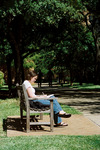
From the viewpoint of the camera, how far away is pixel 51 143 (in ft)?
18.3

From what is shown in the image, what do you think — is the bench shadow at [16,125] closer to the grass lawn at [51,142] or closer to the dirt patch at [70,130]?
the dirt patch at [70,130]

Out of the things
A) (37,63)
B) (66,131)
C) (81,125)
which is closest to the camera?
(66,131)

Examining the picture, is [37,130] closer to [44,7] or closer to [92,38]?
[44,7]

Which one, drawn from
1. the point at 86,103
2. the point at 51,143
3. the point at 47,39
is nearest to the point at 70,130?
the point at 51,143

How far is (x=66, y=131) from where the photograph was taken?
276 inches

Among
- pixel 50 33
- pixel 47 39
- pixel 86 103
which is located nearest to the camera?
pixel 86 103

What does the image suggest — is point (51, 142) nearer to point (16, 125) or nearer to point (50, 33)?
point (16, 125)

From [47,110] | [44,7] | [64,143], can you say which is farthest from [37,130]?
[44,7]

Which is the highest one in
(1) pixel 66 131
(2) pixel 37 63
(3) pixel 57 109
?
(2) pixel 37 63

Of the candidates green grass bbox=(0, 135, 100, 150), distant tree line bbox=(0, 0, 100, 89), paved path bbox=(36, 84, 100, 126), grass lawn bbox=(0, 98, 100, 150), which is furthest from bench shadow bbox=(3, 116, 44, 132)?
distant tree line bbox=(0, 0, 100, 89)

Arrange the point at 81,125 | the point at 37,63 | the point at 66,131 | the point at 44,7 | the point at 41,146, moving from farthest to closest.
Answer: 1. the point at 37,63
2. the point at 44,7
3. the point at 81,125
4. the point at 66,131
5. the point at 41,146

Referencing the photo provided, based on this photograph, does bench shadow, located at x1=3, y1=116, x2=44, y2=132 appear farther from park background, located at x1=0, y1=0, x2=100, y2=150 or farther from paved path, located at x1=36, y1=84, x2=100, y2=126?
paved path, located at x1=36, y1=84, x2=100, y2=126

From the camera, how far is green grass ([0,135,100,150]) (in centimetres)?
527

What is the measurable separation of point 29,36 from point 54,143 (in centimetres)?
1952
